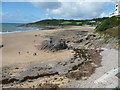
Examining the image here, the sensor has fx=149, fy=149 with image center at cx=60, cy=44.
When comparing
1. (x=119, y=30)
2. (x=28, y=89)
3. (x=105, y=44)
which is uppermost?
(x=119, y=30)

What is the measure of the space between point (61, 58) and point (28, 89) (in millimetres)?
10930

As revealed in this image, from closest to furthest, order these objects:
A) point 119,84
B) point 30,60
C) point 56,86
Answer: point 119,84 → point 56,86 → point 30,60

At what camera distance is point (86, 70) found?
17453mm

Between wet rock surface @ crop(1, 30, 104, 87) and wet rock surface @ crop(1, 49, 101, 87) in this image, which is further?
wet rock surface @ crop(1, 49, 101, 87)

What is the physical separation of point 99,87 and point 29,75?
8.07 m

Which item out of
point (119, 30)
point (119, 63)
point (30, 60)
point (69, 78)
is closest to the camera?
point (69, 78)

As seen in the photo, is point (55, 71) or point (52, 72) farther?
point (55, 71)

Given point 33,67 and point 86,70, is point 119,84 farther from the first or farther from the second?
point 33,67

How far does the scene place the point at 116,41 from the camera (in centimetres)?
3014

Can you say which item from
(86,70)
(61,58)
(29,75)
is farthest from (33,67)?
(86,70)

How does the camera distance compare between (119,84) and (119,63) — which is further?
(119,63)

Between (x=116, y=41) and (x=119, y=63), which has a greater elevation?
(x=116, y=41)

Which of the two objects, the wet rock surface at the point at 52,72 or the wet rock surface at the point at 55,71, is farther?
the wet rock surface at the point at 55,71

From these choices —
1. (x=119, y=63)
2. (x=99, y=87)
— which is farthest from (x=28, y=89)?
(x=119, y=63)
